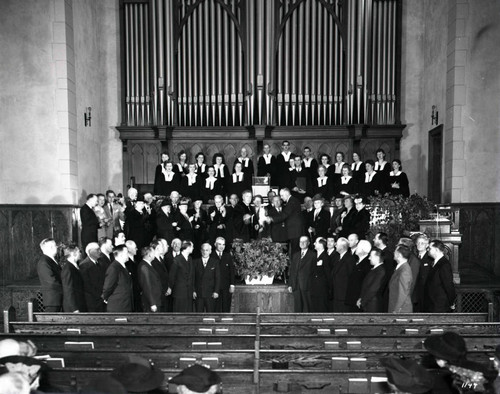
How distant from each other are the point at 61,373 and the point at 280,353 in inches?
63.4

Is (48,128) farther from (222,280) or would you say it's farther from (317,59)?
(317,59)

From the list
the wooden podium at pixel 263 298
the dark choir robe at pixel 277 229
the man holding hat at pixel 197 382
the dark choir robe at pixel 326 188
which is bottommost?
the wooden podium at pixel 263 298

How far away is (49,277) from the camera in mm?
6168

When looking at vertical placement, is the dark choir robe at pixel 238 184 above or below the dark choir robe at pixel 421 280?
above

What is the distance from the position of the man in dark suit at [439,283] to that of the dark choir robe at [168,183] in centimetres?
559

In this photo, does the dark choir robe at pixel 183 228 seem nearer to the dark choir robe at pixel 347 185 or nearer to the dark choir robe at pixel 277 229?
the dark choir robe at pixel 277 229

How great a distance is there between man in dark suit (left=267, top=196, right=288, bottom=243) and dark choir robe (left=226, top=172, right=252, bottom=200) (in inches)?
69.7

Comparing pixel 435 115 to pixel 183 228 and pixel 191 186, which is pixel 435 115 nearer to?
pixel 191 186

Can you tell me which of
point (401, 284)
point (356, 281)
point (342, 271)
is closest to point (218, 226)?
point (342, 271)

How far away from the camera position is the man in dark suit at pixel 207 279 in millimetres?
7477

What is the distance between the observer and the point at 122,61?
1219cm

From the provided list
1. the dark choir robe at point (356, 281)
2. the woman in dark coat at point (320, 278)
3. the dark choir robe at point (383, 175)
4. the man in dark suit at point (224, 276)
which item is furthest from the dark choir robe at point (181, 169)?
the dark choir robe at point (356, 281)

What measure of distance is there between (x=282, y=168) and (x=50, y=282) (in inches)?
223

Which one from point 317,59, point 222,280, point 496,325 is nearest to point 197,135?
point 317,59
